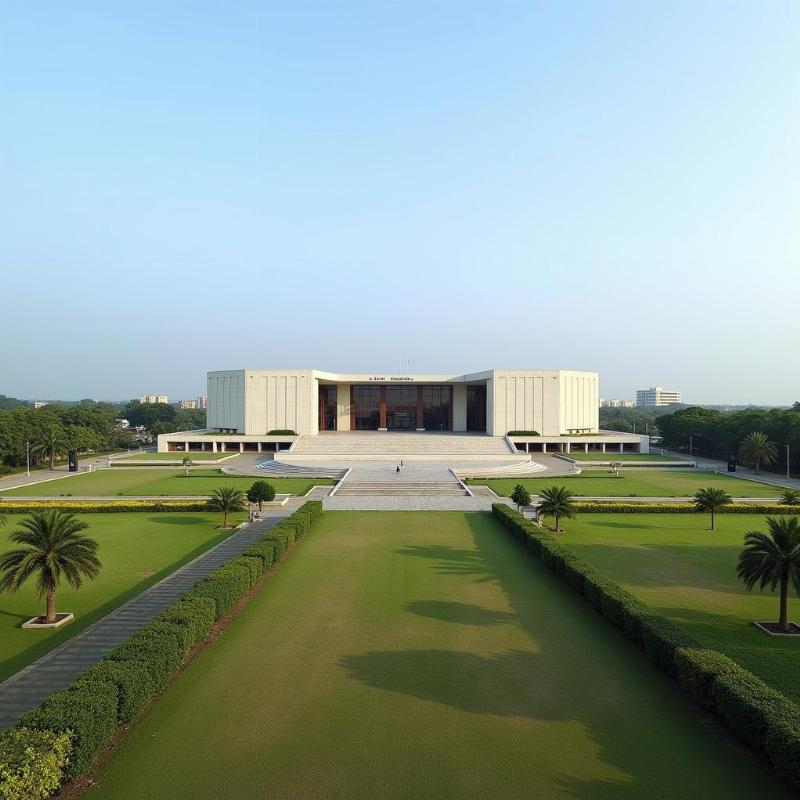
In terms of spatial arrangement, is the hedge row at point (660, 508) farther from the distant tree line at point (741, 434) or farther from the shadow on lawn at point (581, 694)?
the distant tree line at point (741, 434)

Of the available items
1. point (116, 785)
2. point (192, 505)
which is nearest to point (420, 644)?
point (116, 785)

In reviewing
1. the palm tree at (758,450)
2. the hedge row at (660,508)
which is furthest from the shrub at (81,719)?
the palm tree at (758,450)

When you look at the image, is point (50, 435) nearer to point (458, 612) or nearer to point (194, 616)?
point (194, 616)

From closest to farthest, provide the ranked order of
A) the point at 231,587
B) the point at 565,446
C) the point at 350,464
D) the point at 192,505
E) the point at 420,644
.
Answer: the point at 420,644 → the point at 231,587 → the point at 192,505 → the point at 350,464 → the point at 565,446

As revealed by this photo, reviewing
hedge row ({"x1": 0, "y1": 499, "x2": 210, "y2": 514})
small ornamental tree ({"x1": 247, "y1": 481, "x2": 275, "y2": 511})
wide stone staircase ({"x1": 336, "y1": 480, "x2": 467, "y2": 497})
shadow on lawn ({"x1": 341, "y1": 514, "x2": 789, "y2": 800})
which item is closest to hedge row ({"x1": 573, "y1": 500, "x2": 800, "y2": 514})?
wide stone staircase ({"x1": 336, "y1": 480, "x2": 467, "y2": 497})

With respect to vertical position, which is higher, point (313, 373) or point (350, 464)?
point (313, 373)

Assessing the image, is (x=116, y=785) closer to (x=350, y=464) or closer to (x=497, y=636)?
(x=497, y=636)
